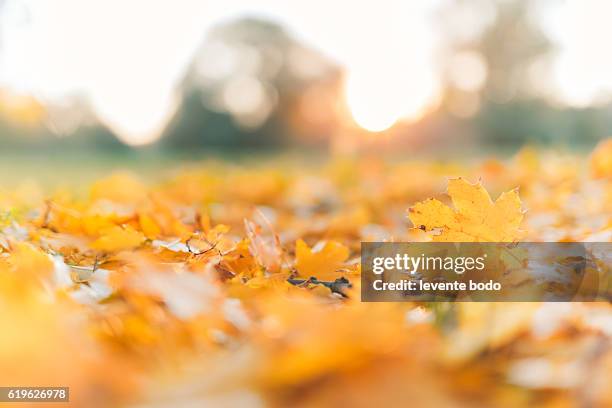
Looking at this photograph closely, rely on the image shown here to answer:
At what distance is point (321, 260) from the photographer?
1.01 metres

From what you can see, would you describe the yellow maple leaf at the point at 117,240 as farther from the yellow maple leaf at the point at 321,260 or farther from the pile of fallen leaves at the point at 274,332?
the yellow maple leaf at the point at 321,260

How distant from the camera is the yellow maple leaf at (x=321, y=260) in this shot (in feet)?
3.27

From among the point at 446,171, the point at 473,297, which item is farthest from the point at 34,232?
the point at 446,171

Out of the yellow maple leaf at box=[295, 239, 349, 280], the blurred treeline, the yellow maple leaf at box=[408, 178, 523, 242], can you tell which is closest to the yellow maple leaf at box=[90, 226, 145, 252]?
the yellow maple leaf at box=[295, 239, 349, 280]

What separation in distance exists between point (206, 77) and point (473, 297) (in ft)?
62.4

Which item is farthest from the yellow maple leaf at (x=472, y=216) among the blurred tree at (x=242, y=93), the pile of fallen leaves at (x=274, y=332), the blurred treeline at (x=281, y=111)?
the blurred tree at (x=242, y=93)

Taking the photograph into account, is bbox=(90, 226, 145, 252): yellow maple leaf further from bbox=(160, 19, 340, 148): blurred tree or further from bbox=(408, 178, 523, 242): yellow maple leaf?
bbox=(160, 19, 340, 148): blurred tree

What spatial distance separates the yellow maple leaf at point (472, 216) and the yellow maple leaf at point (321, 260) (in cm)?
13

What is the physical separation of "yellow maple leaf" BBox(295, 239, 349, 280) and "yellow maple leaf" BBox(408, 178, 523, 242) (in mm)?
130

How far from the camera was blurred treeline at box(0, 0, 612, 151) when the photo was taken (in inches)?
711

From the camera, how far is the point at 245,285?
2.85 feet

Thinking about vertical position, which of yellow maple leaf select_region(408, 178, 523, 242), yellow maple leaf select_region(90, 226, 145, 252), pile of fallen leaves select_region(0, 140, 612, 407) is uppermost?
yellow maple leaf select_region(408, 178, 523, 242)

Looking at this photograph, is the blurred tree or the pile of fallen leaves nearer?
the pile of fallen leaves

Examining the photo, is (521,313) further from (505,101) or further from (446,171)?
(505,101)
